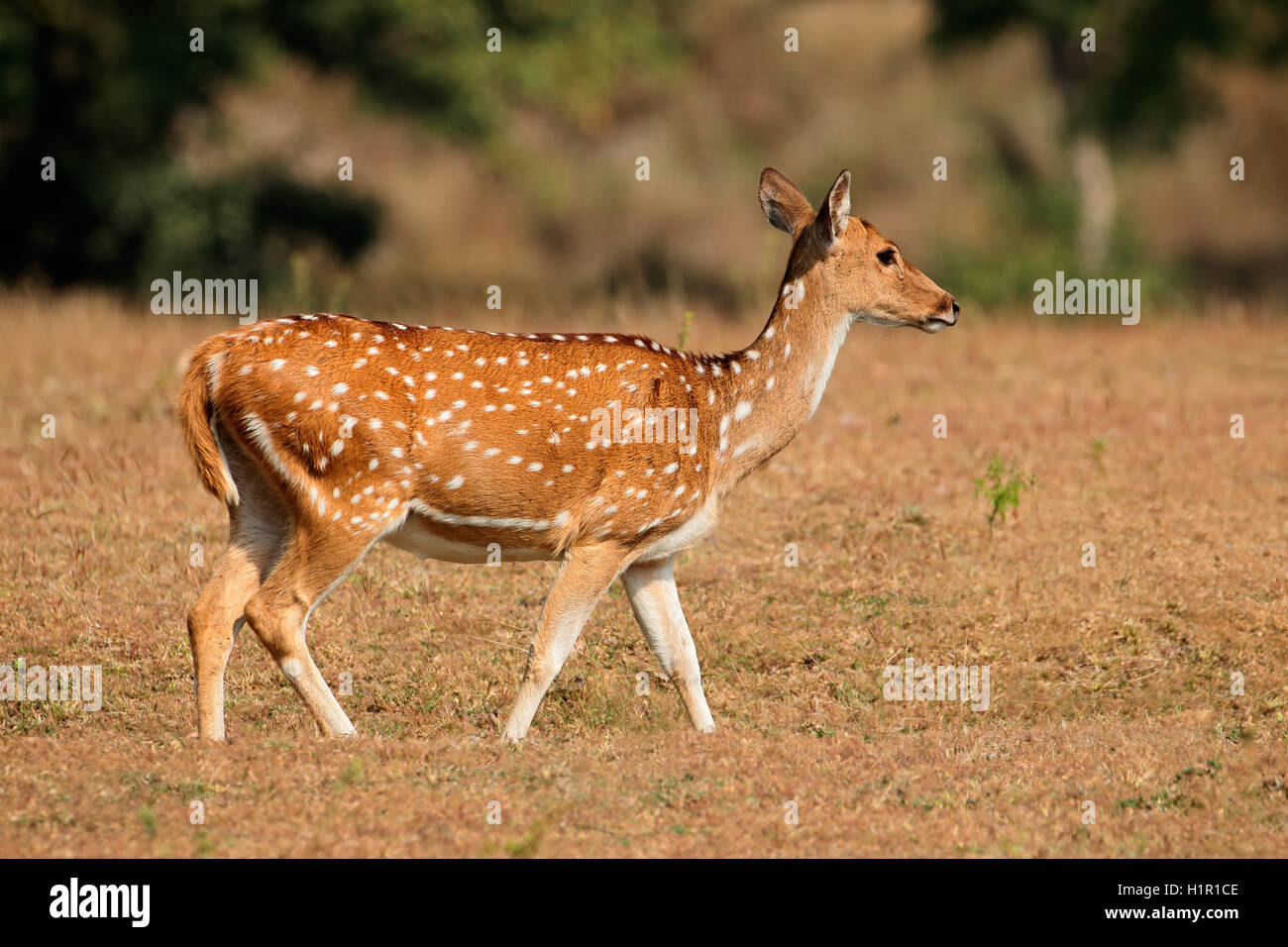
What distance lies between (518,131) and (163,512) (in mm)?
25648

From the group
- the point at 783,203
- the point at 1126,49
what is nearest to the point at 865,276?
the point at 783,203

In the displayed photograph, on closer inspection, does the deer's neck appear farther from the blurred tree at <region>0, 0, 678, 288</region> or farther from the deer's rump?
the blurred tree at <region>0, 0, 678, 288</region>

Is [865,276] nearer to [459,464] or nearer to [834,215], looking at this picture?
[834,215]

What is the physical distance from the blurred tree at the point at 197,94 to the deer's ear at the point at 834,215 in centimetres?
1330

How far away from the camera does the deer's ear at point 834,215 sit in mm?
7914

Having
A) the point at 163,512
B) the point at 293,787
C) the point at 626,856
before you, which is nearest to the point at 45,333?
the point at 163,512

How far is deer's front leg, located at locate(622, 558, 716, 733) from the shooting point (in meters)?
7.78

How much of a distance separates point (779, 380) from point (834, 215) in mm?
828

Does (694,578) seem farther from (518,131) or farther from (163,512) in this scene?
(518,131)

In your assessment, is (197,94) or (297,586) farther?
(197,94)

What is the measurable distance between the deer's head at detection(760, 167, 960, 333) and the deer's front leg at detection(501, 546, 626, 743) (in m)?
1.86

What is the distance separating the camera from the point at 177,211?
20953 mm

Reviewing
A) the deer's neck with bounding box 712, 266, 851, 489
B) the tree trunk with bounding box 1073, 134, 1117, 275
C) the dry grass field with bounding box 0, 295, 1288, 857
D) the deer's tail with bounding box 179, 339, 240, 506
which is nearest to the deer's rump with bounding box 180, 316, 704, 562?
the deer's tail with bounding box 179, 339, 240, 506

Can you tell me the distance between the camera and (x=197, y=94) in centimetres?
2084
